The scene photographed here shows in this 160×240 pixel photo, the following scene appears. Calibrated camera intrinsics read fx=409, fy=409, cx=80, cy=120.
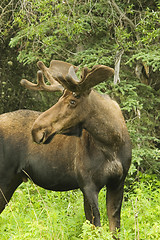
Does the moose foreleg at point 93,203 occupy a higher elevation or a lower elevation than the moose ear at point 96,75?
lower

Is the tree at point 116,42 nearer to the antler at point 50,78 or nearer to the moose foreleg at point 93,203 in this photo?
the antler at point 50,78

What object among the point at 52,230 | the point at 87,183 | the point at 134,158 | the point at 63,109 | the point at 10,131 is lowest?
the point at 134,158

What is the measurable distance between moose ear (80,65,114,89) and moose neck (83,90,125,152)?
→ 222 millimetres

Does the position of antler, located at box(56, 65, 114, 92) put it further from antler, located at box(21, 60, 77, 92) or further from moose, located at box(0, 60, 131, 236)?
antler, located at box(21, 60, 77, 92)

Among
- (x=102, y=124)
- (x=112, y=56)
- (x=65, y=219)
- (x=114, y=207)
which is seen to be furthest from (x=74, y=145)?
(x=112, y=56)

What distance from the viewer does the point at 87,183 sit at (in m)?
4.78

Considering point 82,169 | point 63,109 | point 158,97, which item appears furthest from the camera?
point 158,97

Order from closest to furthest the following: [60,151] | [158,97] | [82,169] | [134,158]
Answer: [82,169], [60,151], [134,158], [158,97]

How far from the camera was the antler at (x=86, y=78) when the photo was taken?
4398 millimetres

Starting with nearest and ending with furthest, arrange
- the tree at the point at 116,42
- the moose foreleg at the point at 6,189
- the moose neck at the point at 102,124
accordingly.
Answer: the moose neck at the point at 102,124, the moose foreleg at the point at 6,189, the tree at the point at 116,42

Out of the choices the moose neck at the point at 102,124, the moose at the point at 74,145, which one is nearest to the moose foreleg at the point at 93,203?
the moose at the point at 74,145

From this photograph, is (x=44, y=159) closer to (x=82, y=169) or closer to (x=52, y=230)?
(x=82, y=169)

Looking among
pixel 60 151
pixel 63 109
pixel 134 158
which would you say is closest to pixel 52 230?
pixel 60 151

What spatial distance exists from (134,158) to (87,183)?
2.93 m
